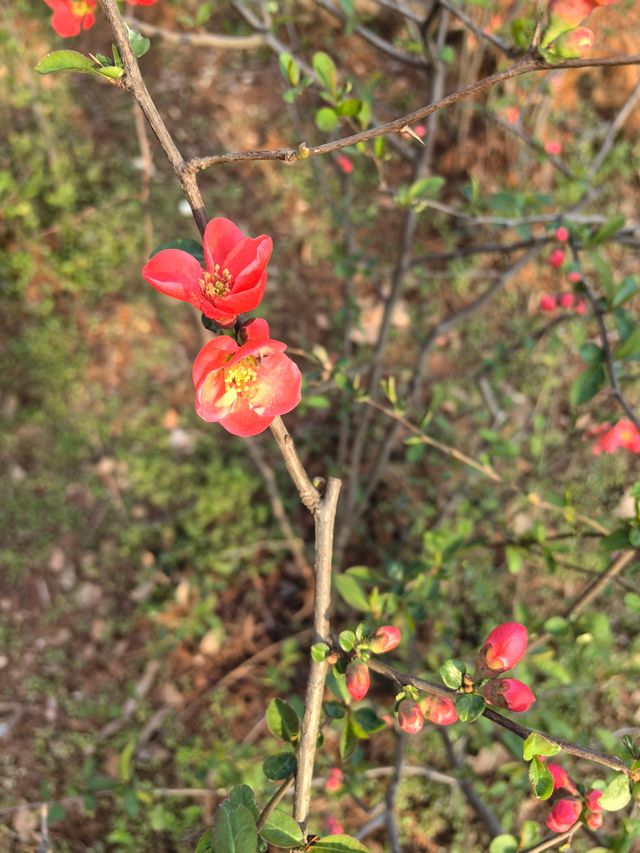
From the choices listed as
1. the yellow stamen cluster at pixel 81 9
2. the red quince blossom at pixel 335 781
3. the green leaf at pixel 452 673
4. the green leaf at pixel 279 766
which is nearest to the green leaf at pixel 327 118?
the yellow stamen cluster at pixel 81 9

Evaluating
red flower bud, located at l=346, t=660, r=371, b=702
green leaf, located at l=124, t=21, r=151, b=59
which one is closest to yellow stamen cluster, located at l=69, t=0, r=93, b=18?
green leaf, located at l=124, t=21, r=151, b=59

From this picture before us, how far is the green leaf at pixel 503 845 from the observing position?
959 mm

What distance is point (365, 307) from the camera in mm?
2885

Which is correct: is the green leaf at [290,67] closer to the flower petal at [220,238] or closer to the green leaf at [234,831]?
the flower petal at [220,238]

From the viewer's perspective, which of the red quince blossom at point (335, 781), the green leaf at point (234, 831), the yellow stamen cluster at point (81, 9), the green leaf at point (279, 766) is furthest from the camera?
the red quince blossom at point (335, 781)

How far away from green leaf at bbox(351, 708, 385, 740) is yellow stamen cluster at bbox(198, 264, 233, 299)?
2.12ft

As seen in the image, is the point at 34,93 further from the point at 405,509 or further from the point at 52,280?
the point at 405,509

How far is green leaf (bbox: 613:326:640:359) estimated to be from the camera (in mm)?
1188

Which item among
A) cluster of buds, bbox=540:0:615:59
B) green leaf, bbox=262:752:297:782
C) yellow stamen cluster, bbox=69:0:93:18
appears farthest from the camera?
yellow stamen cluster, bbox=69:0:93:18

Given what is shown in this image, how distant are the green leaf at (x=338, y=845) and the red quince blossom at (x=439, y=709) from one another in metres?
0.16

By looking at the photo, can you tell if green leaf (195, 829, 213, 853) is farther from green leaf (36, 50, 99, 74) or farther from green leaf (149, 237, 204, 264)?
green leaf (36, 50, 99, 74)

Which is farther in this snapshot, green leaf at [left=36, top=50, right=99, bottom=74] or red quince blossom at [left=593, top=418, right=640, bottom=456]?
red quince blossom at [left=593, top=418, right=640, bottom=456]

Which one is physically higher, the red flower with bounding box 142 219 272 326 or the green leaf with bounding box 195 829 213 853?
the red flower with bounding box 142 219 272 326

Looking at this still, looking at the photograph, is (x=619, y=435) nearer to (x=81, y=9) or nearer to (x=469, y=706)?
(x=469, y=706)
